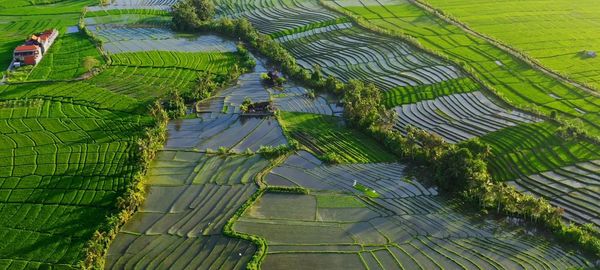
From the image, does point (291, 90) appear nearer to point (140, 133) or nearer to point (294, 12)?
point (140, 133)

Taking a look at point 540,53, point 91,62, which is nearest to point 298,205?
point 91,62

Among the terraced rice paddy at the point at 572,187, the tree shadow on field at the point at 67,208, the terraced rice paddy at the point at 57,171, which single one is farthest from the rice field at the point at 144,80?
the terraced rice paddy at the point at 572,187

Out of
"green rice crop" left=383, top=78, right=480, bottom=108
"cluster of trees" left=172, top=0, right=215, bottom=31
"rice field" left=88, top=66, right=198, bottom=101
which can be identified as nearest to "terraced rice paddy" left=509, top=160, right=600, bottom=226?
"green rice crop" left=383, top=78, right=480, bottom=108

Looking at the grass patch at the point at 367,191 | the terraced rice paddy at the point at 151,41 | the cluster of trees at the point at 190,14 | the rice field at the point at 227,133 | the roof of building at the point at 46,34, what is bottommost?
the grass patch at the point at 367,191

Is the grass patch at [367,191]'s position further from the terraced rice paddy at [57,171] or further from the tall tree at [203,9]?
the tall tree at [203,9]

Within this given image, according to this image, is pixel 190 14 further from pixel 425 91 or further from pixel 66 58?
pixel 425 91

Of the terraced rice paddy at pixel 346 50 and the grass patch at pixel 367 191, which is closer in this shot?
the grass patch at pixel 367 191
